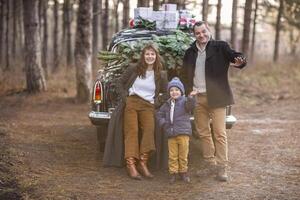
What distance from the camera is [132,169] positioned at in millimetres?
7469

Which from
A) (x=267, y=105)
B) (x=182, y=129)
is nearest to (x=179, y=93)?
(x=182, y=129)

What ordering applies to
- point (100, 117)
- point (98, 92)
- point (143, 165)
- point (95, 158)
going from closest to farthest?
point (143, 165) → point (100, 117) → point (98, 92) → point (95, 158)

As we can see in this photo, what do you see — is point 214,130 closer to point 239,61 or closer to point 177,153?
point 177,153

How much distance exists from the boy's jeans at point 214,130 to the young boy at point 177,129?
0.30 meters

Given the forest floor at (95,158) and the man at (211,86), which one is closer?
the forest floor at (95,158)

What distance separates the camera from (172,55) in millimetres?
8711

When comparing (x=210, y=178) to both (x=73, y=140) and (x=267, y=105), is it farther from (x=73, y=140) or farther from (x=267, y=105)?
(x=267, y=105)

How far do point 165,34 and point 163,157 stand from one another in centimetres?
313

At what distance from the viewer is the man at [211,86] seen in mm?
7293

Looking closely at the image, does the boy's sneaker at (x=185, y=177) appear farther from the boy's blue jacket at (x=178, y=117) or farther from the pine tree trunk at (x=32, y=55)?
the pine tree trunk at (x=32, y=55)

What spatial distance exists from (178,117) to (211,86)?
0.65 meters

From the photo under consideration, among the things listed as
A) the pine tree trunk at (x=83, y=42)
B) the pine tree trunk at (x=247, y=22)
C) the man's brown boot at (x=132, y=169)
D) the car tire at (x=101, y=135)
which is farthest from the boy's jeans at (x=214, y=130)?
the pine tree trunk at (x=247, y=22)

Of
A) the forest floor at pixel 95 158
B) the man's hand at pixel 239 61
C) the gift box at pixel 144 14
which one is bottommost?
the forest floor at pixel 95 158

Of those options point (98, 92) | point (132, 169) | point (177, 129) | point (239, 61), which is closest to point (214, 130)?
point (177, 129)
